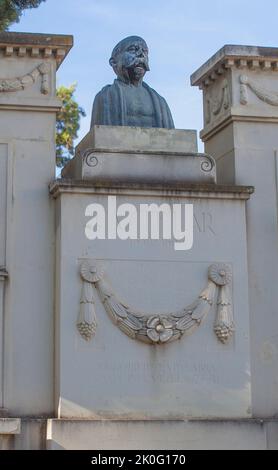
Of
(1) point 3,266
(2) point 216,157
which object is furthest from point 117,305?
(2) point 216,157

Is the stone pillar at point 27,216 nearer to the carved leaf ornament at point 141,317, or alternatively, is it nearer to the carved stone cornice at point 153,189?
the carved stone cornice at point 153,189

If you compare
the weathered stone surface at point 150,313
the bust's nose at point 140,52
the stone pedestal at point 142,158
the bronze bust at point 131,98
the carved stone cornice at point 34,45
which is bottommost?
the weathered stone surface at point 150,313

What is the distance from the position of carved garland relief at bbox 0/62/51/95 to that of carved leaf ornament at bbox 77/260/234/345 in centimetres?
334

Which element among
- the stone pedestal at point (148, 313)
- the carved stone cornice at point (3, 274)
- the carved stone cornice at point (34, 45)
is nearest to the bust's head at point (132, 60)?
the carved stone cornice at point (34, 45)

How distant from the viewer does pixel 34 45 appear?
20.9 metres

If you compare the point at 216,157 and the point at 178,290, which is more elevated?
the point at 216,157

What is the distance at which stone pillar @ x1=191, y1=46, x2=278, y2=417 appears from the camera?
20828 millimetres

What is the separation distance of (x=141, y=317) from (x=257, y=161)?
3795mm

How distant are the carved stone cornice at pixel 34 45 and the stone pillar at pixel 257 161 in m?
2.96

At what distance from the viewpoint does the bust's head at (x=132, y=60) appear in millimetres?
21594

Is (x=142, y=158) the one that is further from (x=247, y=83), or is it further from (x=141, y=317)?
(x=141, y=317)
